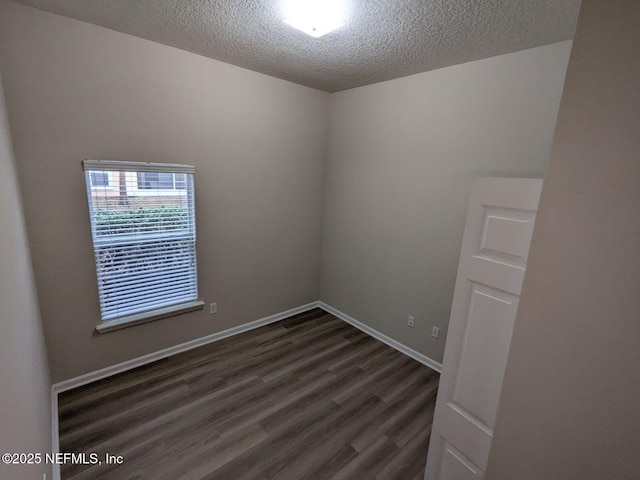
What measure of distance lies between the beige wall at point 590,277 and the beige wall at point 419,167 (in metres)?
1.55

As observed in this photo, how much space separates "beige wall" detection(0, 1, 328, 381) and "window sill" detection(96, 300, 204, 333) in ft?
0.26

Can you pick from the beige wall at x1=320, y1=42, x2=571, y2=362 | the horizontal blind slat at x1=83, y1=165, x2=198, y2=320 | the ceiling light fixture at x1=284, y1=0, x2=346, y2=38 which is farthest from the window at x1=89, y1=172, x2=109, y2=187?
the beige wall at x1=320, y1=42, x2=571, y2=362

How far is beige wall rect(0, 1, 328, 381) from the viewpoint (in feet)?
6.43

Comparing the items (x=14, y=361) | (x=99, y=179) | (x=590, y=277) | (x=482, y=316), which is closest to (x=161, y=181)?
(x=99, y=179)

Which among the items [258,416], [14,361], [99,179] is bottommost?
[258,416]

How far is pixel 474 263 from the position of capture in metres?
1.30

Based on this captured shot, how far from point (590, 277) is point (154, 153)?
2.87 metres

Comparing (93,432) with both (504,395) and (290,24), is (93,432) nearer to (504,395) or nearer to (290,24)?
(504,395)

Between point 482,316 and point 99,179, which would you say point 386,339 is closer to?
point 482,316

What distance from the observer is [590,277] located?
80 cm

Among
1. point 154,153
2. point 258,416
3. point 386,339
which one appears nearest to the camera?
point 258,416

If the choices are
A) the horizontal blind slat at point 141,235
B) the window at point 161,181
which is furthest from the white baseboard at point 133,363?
the window at point 161,181

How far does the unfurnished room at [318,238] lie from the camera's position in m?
0.83

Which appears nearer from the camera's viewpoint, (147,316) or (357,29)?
(357,29)
